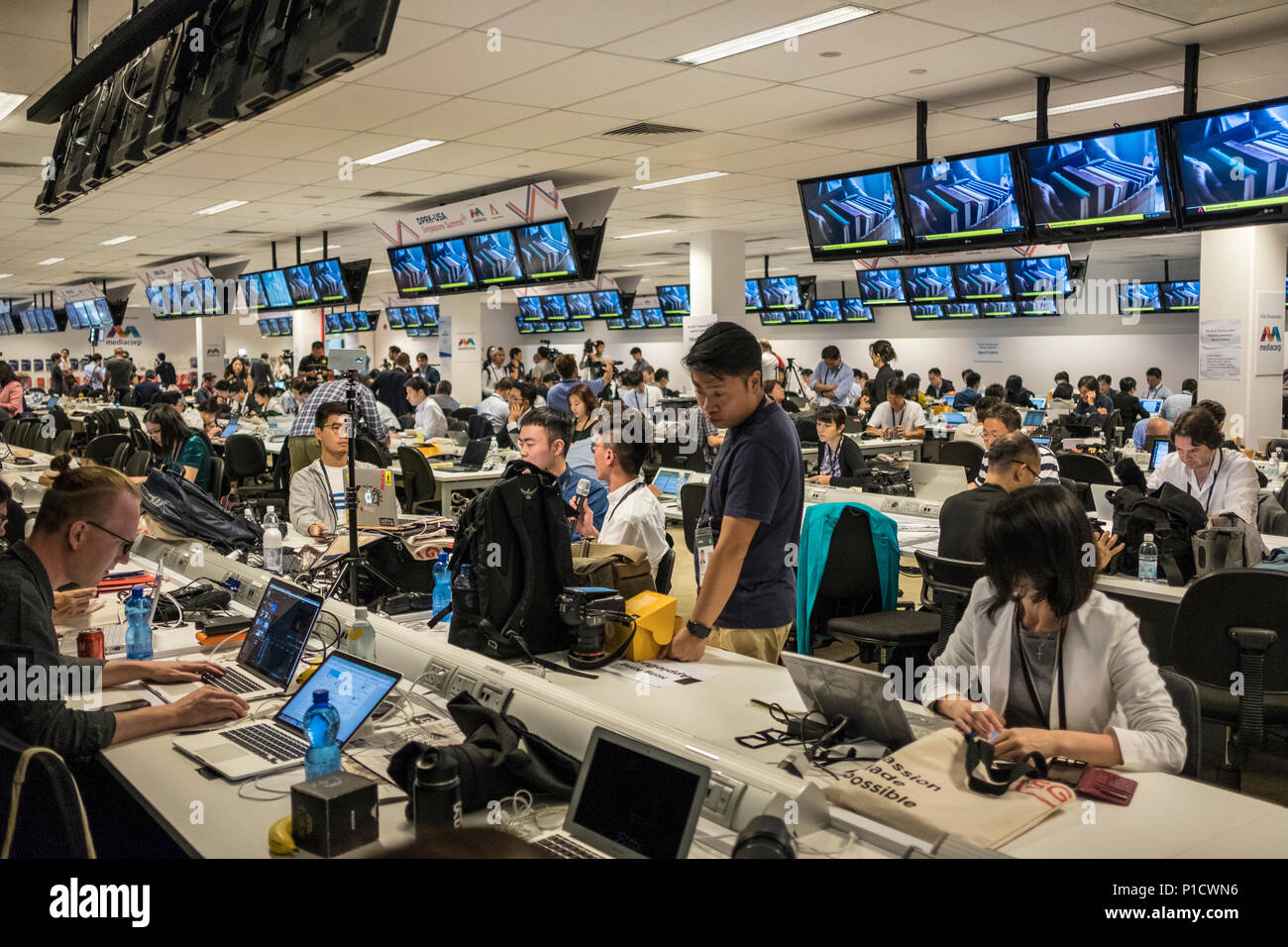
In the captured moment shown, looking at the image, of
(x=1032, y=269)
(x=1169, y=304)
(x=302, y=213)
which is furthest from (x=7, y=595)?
(x=1169, y=304)

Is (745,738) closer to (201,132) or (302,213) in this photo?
(201,132)

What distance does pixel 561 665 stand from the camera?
2.80 meters

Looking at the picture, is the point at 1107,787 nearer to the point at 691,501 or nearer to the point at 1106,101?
the point at 691,501

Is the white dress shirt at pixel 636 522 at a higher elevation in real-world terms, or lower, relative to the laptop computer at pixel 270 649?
higher

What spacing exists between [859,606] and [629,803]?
9.33ft

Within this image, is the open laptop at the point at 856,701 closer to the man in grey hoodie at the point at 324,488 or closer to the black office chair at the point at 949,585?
the black office chair at the point at 949,585

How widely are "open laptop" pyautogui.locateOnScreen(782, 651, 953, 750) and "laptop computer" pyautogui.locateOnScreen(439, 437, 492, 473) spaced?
6.16 meters

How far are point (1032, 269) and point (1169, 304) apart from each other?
577 cm

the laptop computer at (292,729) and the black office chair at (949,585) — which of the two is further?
the black office chair at (949,585)

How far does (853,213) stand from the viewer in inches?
255

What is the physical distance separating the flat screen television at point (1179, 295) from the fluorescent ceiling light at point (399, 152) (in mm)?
13284

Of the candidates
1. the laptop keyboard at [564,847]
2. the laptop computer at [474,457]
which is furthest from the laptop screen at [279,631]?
the laptop computer at [474,457]

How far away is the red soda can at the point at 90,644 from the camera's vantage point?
3148mm

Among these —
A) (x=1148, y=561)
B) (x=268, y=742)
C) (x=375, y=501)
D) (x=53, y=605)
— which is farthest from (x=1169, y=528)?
(x=53, y=605)
